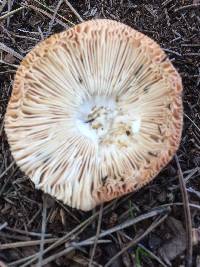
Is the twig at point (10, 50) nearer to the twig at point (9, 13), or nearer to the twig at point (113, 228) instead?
the twig at point (9, 13)

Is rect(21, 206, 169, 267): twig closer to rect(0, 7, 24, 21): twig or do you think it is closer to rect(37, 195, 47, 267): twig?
rect(37, 195, 47, 267): twig

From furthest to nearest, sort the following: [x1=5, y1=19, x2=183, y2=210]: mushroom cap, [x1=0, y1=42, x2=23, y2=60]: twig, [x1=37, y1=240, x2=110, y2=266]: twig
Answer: [x1=0, y1=42, x2=23, y2=60]: twig → [x1=37, y1=240, x2=110, y2=266]: twig → [x1=5, y1=19, x2=183, y2=210]: mushroom cap

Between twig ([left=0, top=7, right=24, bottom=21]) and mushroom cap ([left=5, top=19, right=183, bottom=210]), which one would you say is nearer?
mushroom cap ([left=5, top=19, right=183, bottom=210])

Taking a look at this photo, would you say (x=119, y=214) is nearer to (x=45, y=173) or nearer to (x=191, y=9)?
(x=45, y=173)

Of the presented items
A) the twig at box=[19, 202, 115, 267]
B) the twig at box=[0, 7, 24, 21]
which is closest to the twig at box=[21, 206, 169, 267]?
the twig at box=[19, 202, 115, 267]

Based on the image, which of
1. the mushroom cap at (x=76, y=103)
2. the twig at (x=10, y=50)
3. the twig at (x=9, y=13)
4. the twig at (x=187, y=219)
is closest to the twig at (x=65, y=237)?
the mushroom cap at (x=76, y=103)

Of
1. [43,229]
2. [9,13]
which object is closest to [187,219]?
[43,229]

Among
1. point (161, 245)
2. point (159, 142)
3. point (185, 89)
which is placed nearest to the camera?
point (159, 142)

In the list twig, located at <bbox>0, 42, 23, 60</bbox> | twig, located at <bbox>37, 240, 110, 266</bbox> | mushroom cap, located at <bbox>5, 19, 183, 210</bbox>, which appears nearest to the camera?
mushroom cap, located at <bbox>5, 19, 183, 210</bbox>

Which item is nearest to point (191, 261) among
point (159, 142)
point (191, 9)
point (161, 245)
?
point (161, 245)
